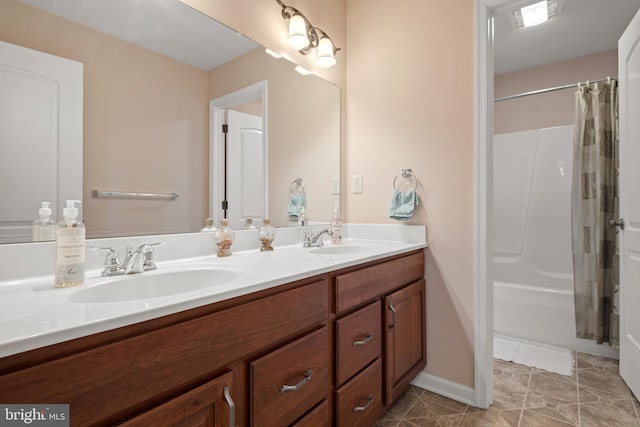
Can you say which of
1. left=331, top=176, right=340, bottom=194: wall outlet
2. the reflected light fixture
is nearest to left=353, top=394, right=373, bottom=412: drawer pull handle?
left=331, top=176, right=340, bottom=194: wall outlet

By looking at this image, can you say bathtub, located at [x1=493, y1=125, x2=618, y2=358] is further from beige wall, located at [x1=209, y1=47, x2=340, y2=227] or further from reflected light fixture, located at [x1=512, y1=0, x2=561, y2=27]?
beige wall, located at [x1=209, y1=47, x2=340, y2=227]

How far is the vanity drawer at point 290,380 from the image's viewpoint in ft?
2.70

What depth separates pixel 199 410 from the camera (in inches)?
27.3

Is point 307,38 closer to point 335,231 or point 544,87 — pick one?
point 335,231

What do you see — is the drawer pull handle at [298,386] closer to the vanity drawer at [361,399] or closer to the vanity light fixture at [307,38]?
the vanity drawer at [361,399]

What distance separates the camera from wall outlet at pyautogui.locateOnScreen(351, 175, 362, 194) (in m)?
2.01

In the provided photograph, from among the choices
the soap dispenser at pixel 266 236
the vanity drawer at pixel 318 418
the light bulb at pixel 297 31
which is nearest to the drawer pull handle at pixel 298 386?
the vanity drawer at pixel 318 418

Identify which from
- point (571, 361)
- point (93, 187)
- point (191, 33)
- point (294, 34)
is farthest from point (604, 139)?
point (93, 187)

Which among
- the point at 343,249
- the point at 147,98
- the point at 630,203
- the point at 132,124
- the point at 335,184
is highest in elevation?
the point at 147,98

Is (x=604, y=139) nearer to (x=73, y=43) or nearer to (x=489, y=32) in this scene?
(x=489, y=32)

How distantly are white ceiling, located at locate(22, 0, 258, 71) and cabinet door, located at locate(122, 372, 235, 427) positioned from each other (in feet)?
3.68

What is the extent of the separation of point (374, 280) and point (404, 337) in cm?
41

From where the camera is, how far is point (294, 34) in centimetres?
166

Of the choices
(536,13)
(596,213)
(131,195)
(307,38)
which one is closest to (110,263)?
(131,195)
